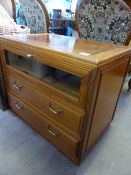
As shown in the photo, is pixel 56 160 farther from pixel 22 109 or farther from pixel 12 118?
pixel 12 118

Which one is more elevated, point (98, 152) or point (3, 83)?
point (3, 83)

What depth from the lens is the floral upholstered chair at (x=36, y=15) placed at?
1.29 meters

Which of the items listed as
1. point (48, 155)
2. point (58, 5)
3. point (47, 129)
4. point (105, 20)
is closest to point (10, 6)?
point (105, 20)

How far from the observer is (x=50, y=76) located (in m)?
0.90

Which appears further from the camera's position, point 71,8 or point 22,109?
point 71,8

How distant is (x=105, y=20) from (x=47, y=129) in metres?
0.95

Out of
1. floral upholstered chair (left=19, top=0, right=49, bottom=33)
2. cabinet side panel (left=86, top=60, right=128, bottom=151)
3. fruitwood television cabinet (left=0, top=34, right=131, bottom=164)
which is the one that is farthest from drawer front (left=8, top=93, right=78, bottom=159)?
floral upholstered chair (left=19, top=0, right=49, bottom=33)

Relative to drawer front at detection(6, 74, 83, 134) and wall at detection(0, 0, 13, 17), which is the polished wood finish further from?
drawer front at detection(6, 74, 83, 134)


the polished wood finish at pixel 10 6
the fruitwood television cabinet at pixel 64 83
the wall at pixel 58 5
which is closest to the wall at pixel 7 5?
the polished wood finish at pixel 10 6

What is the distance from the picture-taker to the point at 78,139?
0.82 m

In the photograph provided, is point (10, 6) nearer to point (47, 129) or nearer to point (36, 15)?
point (36, 15)

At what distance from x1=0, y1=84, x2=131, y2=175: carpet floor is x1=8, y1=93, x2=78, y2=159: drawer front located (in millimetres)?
88

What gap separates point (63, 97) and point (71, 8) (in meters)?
4.41

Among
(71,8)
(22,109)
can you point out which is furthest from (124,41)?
(71,8)
